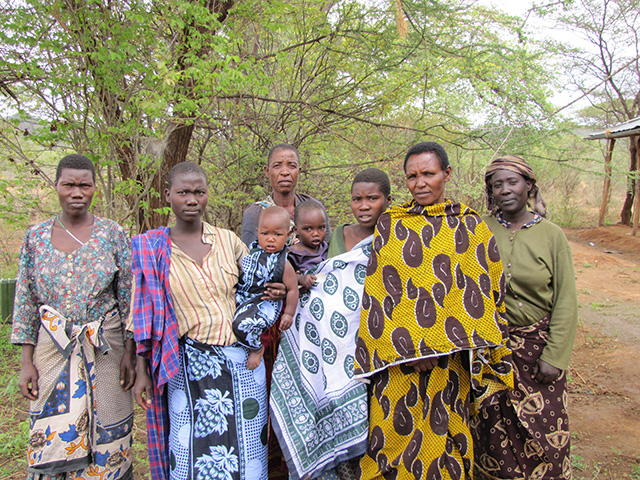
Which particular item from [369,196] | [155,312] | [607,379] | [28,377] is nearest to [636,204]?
[607,379]

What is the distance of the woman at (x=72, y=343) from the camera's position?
193 cm

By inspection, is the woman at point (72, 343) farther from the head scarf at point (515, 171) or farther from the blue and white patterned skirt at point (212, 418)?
the head scarf at point (515, 171)

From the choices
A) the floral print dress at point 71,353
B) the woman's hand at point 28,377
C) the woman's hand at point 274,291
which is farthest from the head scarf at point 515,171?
the woman's hand at point 28,377

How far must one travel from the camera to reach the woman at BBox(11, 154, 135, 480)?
1.93m

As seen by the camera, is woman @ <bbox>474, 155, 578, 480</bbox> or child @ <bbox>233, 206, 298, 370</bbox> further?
woman @ <bbox>474, 155, 578, 480</bbox>

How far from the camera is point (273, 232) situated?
83.5 inches

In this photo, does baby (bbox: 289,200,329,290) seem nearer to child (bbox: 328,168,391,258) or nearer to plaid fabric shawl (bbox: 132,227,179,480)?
child (bbox: 328,168,391,258)

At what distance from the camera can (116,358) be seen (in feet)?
6.75

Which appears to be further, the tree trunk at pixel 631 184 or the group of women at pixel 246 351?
the tree trunk at pixel 631 184

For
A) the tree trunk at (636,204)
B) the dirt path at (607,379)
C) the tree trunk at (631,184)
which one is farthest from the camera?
the tree trunk at (631,184)

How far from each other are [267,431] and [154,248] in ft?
3.35

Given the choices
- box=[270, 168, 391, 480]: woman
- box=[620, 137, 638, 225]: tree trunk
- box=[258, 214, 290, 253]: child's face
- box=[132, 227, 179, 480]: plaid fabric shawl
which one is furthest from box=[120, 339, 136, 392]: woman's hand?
box=[620, 137, 638, 225]: tree trunk

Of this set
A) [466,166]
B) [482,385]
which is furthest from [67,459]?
[466,166]

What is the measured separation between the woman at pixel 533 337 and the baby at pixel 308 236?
3.10 ft
